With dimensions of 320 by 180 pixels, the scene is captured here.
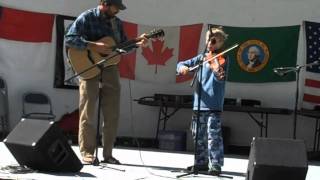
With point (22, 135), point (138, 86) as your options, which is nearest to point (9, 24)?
point (138, 86)

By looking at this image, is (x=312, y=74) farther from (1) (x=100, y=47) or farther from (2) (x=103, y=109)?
(1) (x=100, y=47)

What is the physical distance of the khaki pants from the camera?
6.24 meters

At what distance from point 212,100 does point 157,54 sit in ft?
11.0

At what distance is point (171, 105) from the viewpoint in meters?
8.80

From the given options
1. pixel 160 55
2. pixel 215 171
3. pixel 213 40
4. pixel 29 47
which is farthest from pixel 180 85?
pixel 215 171

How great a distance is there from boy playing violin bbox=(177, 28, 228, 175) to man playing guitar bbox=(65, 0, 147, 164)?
0.77 meters

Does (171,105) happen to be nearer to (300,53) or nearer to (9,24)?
(300,53)

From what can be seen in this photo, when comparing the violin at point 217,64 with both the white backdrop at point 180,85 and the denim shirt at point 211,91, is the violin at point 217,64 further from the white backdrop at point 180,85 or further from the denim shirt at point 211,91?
the white backdrop at point 180,85

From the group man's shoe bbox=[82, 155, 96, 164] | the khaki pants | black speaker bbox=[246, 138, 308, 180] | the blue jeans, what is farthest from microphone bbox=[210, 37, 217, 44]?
man's shoe bbox=[82, 155, 96, 164]

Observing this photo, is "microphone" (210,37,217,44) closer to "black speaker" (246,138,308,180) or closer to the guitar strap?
the guitar strap

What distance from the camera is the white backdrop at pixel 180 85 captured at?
8.88 meters

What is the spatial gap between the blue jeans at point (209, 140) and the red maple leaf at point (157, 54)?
10.7 feet

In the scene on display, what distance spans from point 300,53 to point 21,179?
16.2 ft

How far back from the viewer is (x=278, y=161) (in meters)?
4.80
